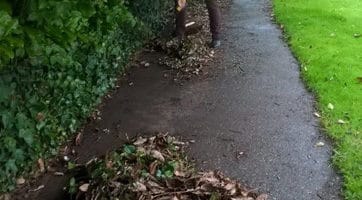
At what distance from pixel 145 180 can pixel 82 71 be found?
6.75ft

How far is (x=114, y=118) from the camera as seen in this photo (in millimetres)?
6508

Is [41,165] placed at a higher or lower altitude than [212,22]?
lower

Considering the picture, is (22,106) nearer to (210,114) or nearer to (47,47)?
(47,47)

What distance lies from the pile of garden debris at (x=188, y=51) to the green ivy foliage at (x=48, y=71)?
49.4 inches

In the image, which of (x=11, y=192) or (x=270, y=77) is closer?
(x=11, y=192)

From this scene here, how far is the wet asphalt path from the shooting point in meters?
5.13

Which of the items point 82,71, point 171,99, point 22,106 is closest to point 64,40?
point 22,106

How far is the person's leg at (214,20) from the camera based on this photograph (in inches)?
359

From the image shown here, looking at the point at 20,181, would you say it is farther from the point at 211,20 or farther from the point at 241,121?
the point at 211,20

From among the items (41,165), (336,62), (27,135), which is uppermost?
(27,135)

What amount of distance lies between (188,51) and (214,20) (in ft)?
3.04

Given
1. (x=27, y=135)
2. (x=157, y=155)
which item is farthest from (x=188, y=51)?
(x=27, y=135)

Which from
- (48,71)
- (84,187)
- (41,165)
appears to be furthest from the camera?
(41,165)

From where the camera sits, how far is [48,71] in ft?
16.5
